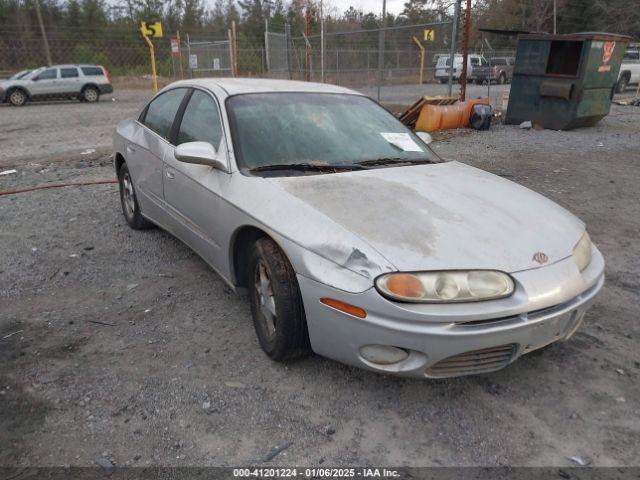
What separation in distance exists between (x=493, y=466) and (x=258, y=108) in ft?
8.15

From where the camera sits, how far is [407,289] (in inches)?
85.0

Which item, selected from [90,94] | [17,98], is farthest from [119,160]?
[90,94]

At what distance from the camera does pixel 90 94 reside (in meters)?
20.6

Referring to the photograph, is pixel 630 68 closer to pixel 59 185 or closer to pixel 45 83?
pixel 45 83

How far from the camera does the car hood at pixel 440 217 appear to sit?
228cm

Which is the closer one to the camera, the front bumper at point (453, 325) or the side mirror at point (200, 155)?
the front bumper at point (453, 325)

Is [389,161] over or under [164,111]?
under

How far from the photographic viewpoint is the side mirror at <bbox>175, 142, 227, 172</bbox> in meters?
3.04

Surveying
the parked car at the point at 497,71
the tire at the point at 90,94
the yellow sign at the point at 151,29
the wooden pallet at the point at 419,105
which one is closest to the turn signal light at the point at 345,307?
the wooden pallet at the point at 419,105

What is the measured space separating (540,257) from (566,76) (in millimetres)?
9602

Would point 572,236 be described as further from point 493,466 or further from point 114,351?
point 114,351

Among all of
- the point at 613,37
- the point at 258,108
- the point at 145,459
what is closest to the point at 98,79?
the point at 613,37

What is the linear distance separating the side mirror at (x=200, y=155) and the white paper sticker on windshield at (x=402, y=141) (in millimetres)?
1203

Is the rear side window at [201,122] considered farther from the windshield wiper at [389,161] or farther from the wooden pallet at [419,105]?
the wooden pallet at [419,105]
